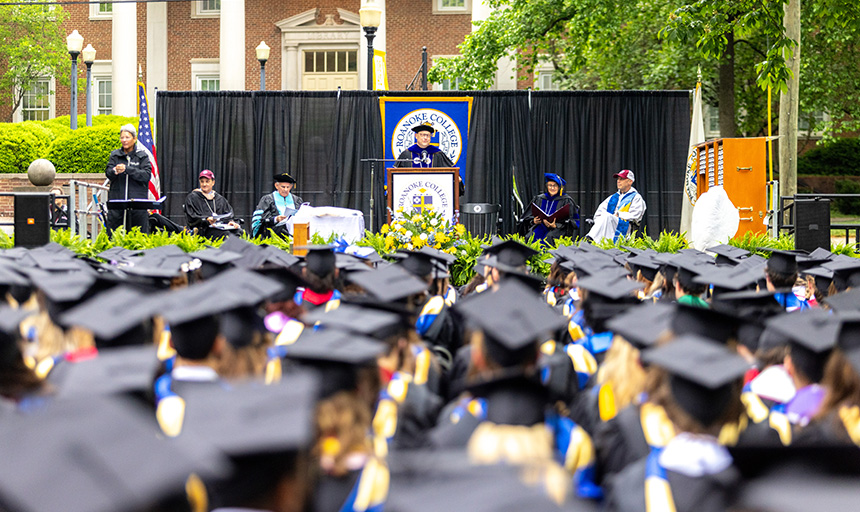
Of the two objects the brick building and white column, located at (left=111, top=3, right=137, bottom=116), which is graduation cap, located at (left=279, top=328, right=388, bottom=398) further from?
the brick building

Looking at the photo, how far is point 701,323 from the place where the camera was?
3.67m

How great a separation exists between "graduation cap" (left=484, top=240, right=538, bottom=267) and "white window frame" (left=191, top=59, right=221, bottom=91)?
23628 mm

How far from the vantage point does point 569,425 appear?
2.99m

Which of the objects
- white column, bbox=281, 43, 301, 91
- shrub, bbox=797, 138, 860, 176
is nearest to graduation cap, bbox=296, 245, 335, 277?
white column, bbox=281, 43, 301, 91

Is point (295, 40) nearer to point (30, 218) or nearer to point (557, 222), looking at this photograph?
point (557, 222)

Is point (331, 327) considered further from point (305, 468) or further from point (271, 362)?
point (305, 468)

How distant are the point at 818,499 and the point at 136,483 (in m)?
1.47

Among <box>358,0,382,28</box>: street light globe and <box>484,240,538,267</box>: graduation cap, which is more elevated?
<box>358,0,382,28</box>: street light globe

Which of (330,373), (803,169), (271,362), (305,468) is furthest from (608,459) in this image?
(803,169)

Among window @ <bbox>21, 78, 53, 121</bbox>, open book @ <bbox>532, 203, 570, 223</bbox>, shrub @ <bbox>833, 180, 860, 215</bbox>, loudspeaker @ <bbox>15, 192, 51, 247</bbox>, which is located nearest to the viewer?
loudspeaker @ <bbox>15, 192, 51, 247</bbox>

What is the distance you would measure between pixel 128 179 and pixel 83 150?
852 centimetres

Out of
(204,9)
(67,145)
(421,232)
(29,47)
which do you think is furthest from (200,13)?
(421,232)

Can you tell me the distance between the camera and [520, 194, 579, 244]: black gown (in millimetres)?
12305

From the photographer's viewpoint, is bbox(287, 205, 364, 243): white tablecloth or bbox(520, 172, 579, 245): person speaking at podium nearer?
bbox(287, 205, 364, 243): white tablecloth
